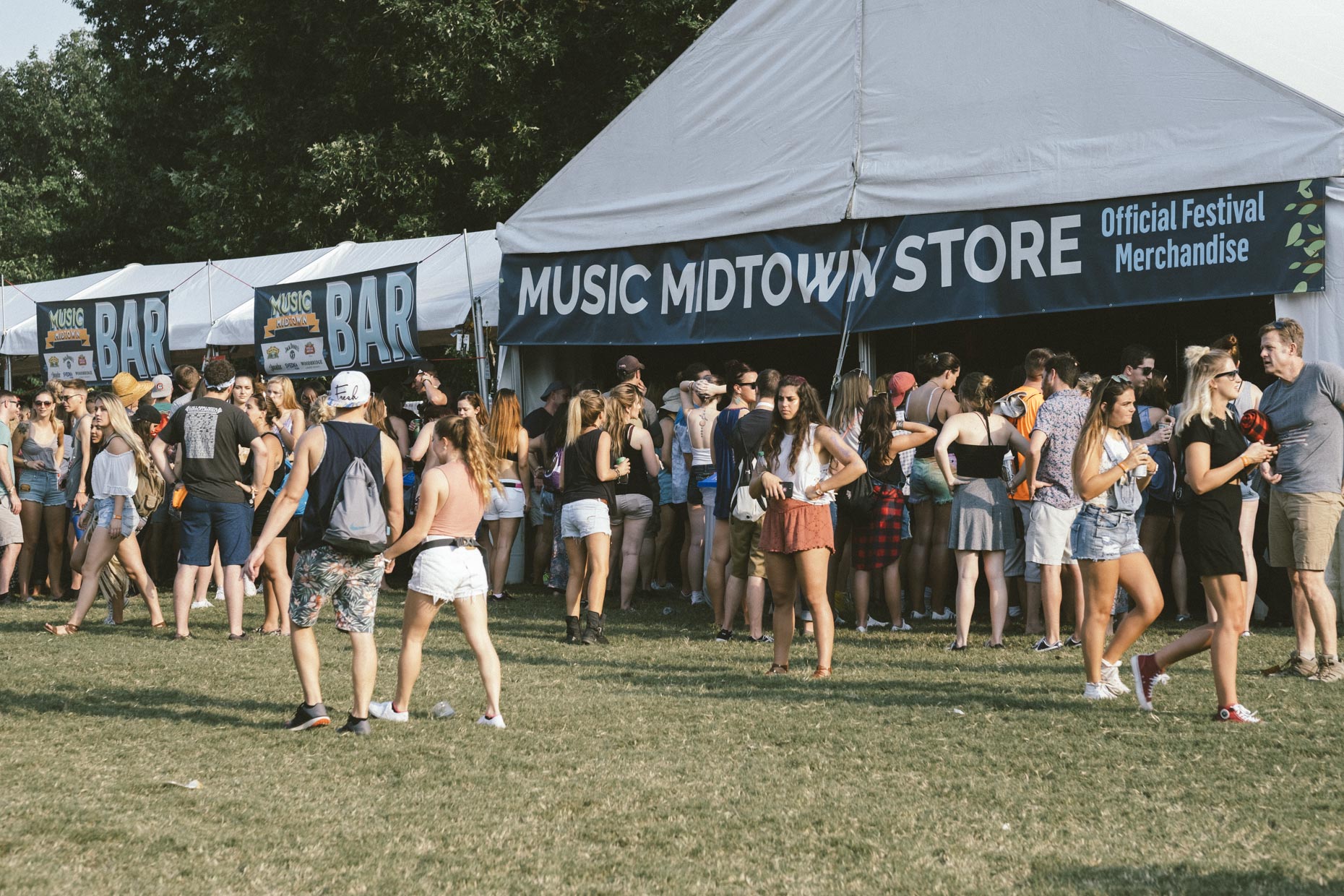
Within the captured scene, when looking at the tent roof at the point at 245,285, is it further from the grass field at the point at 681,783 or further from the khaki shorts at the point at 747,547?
the grass field at the point at 681,783

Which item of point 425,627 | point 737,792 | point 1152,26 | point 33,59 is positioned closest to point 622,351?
point 1152,26

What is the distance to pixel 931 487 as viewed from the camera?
33.0 ft

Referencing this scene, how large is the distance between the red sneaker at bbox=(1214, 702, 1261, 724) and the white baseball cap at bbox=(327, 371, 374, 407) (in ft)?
13.6

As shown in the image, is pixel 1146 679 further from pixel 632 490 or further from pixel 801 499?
pixel 632 490

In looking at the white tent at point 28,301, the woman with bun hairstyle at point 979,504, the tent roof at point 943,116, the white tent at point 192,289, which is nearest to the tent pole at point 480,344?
the tent roof at point 943,116

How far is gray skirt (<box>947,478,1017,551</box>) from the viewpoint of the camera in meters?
9.15

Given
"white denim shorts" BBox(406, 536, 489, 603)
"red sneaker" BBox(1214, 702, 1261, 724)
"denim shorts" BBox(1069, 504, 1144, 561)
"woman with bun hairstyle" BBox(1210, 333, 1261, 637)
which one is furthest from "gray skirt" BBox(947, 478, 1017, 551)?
"white denim shorts" BBox(406, 536, 489, 603)

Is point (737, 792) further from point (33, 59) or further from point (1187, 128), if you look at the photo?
point (33, 59)

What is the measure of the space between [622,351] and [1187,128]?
592cm

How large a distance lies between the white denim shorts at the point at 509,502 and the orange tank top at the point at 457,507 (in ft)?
17.6

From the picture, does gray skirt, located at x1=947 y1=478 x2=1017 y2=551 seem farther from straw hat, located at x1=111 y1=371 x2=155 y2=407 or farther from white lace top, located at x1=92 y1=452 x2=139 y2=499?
straw hat, located at x1=111 y1=371 x2=155 y2=407

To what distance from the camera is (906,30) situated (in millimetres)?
11344

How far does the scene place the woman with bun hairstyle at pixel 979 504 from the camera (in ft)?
29.9

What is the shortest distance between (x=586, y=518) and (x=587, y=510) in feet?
0.19
